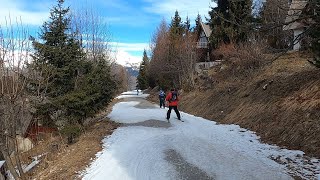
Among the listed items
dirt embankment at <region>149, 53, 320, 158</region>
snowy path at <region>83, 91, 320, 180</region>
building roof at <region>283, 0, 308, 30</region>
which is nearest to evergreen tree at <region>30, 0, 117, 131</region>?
snowy path at <region>83, 91, 320, 180</region>

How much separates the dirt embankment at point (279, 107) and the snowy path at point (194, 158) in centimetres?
66

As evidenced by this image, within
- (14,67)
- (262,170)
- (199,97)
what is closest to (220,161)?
(262,170)

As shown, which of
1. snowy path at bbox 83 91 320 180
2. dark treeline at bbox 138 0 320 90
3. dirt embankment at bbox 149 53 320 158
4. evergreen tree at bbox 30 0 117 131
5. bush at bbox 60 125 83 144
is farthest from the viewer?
evergreen tree at bbox 30 0 117 131

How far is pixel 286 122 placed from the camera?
11898 millimetres

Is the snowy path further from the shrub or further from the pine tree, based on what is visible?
the shrub

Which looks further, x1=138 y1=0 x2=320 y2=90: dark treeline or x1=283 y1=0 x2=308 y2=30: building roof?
x1=138 y1=0 x2=320 y2=90: dark treeline

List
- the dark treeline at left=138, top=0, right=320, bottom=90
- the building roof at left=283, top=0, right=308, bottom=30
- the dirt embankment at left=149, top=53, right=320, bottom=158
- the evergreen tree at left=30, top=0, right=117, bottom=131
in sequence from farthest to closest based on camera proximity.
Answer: the evergreen tree at left=30, top=0, right=117, bottom=131, the dark treeline at left=138, top=0, right=320, bottom=90, the dirt embankment at left=149, top=53, right=320, bottom=158, the building roof at left=283, top=0, right=308, bottom=30

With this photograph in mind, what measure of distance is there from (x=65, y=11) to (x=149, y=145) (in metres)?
9.41

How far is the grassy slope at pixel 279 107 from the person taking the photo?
34.4ft

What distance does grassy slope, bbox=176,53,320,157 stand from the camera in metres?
10.5

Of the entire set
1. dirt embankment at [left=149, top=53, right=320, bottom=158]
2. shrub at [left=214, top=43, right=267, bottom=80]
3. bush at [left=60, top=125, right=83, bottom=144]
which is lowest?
bush at [left=60, top=125, right=83, bottom=144]

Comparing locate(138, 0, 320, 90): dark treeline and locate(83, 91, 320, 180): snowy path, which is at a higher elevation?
locate(138, 0, 320, 90): dark treeline

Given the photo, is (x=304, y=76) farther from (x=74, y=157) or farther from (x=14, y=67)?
(x=14, y=67)

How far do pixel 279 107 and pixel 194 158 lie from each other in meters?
6.17
